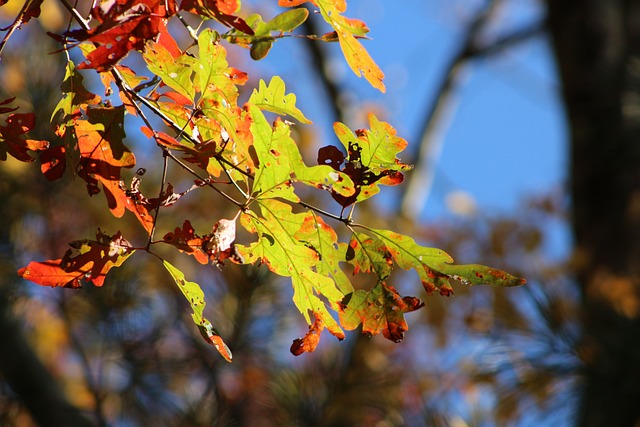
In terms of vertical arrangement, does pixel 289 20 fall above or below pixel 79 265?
above

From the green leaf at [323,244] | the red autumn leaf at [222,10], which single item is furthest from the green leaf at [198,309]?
the red autumn leaf at [222,10]

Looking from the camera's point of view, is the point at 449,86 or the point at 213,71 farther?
the point at 449,86

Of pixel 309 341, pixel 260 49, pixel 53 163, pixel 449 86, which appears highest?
pixel 260 49

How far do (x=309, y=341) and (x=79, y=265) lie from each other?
0.22m

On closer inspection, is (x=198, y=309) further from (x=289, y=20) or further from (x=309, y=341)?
(x=289, y=20)

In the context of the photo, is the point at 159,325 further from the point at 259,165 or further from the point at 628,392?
the point at 259,165

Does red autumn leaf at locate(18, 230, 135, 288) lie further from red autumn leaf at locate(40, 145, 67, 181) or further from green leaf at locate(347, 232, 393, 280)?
green leaf at locate(347, 232, 393, 280)

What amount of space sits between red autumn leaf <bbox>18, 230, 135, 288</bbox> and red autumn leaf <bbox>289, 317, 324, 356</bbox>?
0.17 m

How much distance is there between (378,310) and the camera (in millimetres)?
620

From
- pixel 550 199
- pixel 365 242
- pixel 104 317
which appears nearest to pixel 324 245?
pixel 365 242

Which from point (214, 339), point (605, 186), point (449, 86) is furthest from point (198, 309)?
point (449, 86)

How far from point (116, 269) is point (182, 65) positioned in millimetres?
1163

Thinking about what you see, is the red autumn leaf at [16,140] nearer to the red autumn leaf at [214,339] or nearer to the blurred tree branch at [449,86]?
the red autumn leaf at [214,339]

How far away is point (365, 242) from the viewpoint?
2.04 ft
